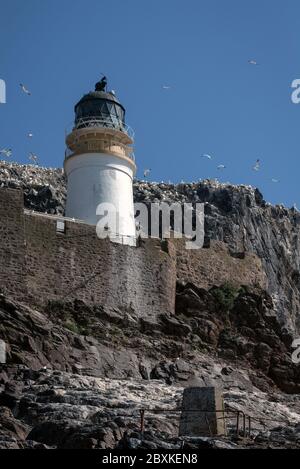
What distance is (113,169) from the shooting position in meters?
37.2

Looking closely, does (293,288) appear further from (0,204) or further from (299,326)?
(0,204)

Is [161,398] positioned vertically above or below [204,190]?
below

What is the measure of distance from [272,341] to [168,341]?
4793mm

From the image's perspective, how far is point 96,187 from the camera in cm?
3659

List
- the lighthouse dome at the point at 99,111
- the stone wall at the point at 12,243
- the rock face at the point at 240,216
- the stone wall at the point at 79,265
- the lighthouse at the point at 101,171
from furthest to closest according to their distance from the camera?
the rock face at the point at 240,216 < the lighthouse dome at the point at 99,111 < the lighthouse at the point at 101,171 < the stone wall at the point at 79,265 < the stone wall at the point at 12,243

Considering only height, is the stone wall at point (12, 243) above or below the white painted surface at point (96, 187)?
below

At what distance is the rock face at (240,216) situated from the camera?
2402 inches

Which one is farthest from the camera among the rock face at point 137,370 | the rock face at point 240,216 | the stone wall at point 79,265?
the rock face at point 240,216

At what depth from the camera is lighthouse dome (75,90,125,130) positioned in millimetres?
38344

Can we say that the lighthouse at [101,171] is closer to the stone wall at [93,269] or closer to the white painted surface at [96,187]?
the white painted surface at [96,187]

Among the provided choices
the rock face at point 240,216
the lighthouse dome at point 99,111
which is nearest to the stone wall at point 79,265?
the lighthouse dome at point 99,111

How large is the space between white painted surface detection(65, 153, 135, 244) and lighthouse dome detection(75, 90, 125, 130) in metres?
1.76

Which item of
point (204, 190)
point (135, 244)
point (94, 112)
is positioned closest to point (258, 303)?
point (135, 244)

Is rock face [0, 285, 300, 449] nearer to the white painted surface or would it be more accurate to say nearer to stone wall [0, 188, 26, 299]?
stone wall [0, 188, 26, 299]
